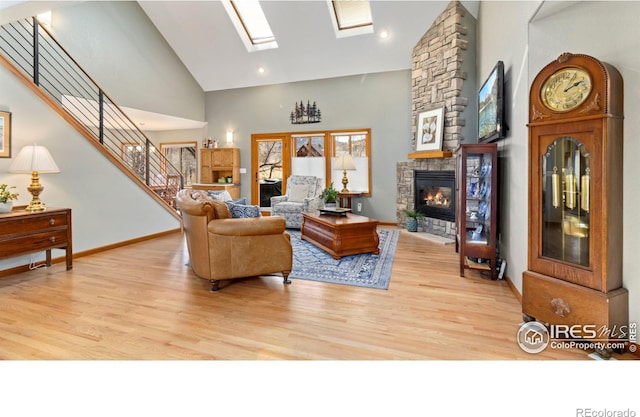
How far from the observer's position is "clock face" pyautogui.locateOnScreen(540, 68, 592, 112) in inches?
73.6

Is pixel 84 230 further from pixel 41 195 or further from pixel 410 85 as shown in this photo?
pixel 410 85

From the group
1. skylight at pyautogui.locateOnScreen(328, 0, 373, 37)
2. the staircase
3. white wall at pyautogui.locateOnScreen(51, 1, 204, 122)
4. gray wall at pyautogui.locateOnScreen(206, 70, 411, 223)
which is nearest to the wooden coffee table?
gray wall at pyautogui.locateOnScreen(206, 70, 411, 223)

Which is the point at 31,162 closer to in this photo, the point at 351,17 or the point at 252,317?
the point at 252,317

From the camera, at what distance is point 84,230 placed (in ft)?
13.9

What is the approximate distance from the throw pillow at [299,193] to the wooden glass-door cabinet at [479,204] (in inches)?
137

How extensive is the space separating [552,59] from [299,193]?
466 cm

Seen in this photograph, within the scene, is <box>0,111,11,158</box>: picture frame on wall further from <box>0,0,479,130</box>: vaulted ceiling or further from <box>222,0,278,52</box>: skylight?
<box>222,0,278,52</box>: skylight

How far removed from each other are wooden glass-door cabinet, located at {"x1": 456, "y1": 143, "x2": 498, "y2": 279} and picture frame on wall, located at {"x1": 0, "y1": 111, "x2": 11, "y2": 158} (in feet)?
16.1

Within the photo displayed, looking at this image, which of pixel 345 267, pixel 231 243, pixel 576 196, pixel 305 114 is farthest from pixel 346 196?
pixel 576 196

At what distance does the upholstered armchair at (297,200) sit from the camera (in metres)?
6.02

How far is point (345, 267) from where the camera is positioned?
3.66 metres

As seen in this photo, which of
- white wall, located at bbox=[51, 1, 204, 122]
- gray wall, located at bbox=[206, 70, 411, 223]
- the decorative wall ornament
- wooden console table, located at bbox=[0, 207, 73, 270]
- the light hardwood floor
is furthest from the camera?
the decorative wall ornament

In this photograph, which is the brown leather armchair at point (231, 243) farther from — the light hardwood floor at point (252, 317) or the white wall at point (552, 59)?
the white wall at point (552, 59)
